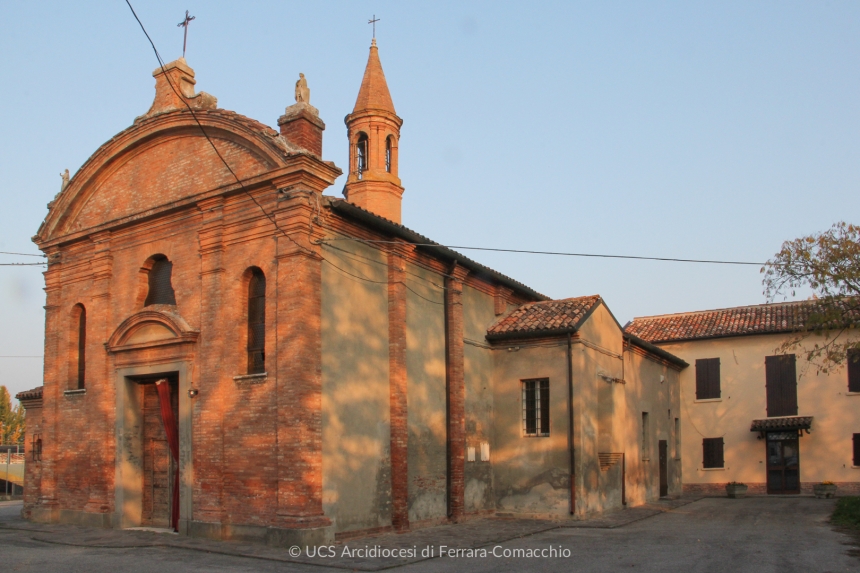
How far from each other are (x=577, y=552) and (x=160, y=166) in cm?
1119

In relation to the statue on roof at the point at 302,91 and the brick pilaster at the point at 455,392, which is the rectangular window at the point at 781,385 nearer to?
the brick pilaster at the point at 455,392

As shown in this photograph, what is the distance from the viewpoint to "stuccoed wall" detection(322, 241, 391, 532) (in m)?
13.3

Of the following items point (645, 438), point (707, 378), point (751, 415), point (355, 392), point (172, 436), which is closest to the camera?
point (355, 392)

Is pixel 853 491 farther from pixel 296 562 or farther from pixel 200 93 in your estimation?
pixel 200 93

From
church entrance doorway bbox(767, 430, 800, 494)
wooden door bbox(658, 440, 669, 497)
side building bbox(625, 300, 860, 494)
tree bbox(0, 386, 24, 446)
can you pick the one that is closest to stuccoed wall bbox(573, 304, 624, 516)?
wooden door bbox(658, 440, 669, 497)

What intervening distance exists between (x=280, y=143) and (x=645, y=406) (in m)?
15.4

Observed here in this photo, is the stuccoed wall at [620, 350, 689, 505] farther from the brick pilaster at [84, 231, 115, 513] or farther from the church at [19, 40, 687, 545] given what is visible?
the brick pilaster at [84, 231, 115, 513]

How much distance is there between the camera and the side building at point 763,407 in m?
26.5

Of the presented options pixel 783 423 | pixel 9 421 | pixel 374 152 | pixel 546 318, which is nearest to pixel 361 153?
pixel 374 152

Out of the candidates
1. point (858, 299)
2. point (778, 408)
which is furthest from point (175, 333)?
point (778, 408)

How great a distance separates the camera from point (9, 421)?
2680 inches

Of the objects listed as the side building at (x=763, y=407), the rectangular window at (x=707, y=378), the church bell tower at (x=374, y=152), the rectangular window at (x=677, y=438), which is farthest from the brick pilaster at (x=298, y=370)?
the rectangular window at (x=707, y=378)

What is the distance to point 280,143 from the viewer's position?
1364 cm

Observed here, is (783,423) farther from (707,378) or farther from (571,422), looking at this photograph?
(571,422)
